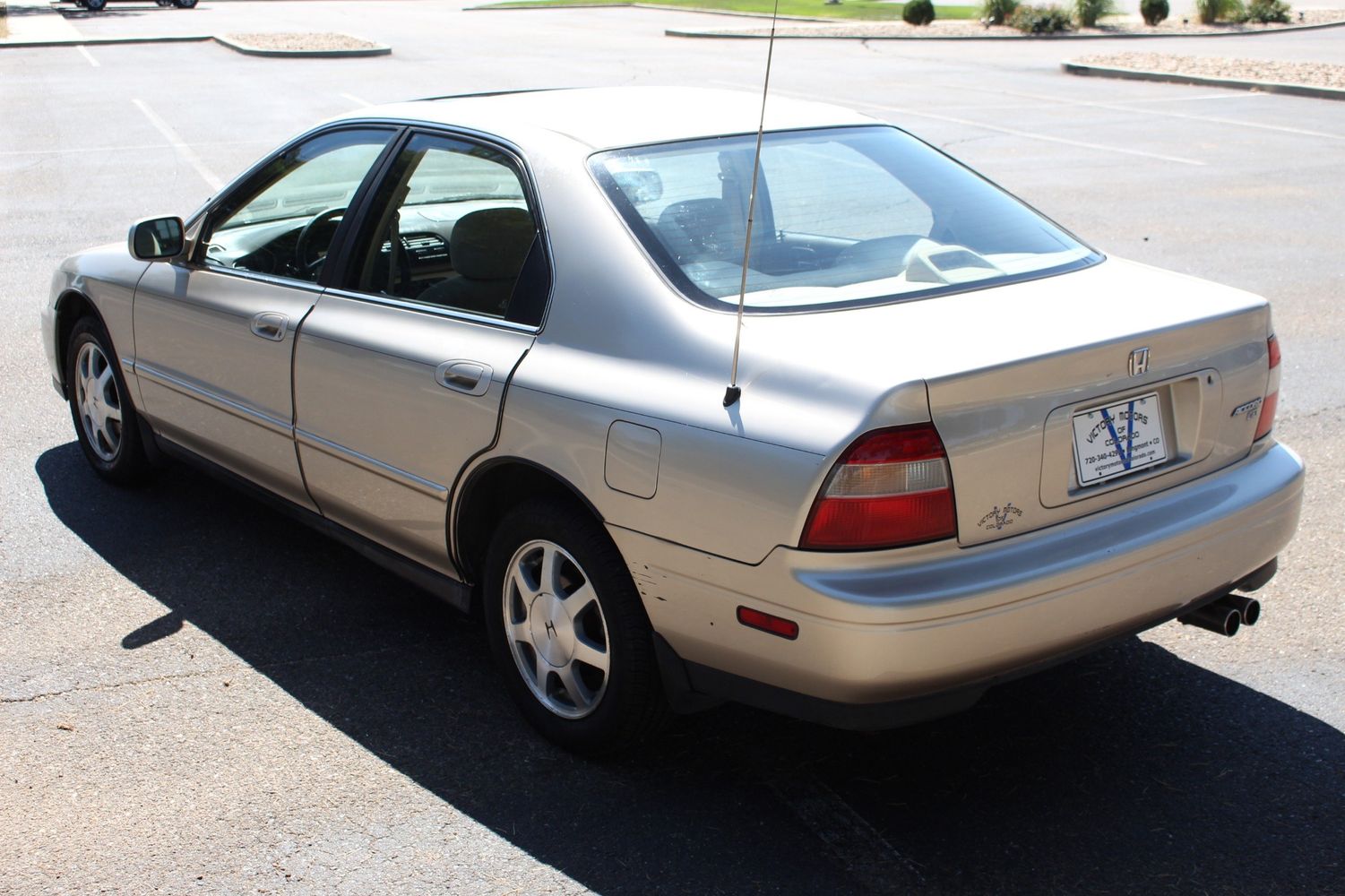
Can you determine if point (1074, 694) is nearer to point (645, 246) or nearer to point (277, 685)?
point (645, 246)

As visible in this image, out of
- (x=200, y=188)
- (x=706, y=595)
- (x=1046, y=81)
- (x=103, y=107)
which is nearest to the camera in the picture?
(x=706, y=595)

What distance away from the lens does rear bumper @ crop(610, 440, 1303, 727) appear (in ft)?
9.71

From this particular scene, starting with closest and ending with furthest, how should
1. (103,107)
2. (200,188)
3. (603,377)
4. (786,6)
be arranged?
(603,377)
(200,188)
(103,107)
(786,6)

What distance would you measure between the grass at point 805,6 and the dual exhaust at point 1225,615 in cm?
3374

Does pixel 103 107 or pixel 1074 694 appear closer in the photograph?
pixel 1074 694

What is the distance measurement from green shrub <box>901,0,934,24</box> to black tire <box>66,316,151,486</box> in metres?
31.1

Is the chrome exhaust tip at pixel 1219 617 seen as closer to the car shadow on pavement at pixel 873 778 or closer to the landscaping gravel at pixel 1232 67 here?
the car shadow on pavement at pixel 873 778

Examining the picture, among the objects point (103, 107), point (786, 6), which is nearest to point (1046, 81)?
point (103, 107)

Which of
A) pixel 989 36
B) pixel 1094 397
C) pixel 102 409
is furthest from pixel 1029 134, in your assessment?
pixel 989 36

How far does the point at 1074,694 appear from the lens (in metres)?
4.00

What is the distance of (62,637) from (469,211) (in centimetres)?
183

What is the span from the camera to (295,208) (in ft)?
16.4

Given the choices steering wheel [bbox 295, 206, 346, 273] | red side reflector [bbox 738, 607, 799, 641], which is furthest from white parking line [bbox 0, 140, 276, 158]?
red side reflector [bbox 738, 607, 799, 641]

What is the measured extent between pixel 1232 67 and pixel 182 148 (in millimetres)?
17035
